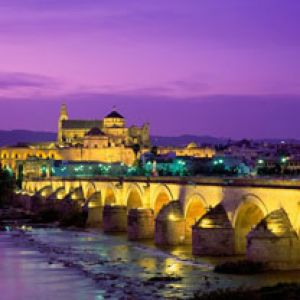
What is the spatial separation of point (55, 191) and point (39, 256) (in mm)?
44328

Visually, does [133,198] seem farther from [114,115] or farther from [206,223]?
[114,115]

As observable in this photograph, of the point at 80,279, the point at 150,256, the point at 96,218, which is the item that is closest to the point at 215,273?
the point at 80,279

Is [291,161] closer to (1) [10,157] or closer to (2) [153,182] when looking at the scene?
(2) [153,182]

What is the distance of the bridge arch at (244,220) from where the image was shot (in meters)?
39.1

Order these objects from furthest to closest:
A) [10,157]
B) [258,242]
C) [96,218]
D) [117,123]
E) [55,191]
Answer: [117,123]
[10,157]
[55,191]
[96,218]
[258,242]

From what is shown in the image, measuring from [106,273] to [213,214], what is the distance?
6.66 metres

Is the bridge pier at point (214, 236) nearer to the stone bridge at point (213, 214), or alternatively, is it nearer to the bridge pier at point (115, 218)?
the stone bridge at point (213, 214)

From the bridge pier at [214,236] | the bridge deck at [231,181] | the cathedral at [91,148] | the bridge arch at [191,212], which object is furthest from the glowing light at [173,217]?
the cathedral at [91,148]

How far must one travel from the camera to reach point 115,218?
197 ft

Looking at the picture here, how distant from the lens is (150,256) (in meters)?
41.7

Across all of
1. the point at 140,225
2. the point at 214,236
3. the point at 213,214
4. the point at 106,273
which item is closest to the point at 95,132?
the point at 140,225

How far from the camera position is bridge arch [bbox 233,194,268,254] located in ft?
128

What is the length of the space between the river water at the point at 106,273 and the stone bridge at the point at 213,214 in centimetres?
114

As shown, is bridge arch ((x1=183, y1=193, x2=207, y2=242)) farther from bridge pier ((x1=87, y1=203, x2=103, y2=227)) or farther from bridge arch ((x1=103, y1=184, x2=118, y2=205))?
bridge pier ((x1=87, y1=203, x2=103, y2=227))
